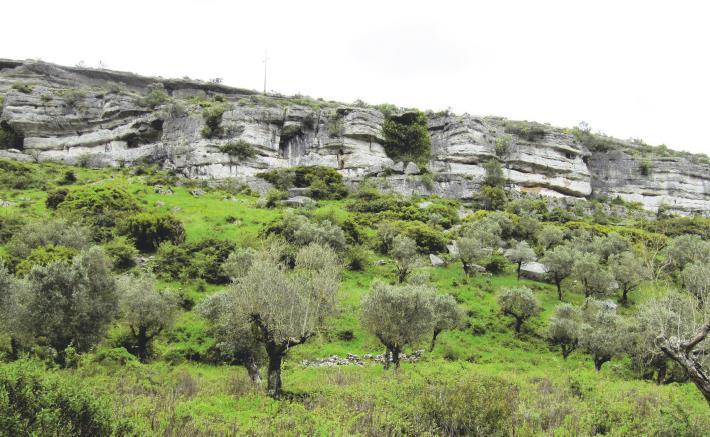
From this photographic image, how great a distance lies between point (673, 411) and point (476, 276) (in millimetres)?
24941

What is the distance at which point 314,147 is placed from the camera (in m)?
71.3

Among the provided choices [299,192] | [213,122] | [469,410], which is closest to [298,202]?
[299,192]

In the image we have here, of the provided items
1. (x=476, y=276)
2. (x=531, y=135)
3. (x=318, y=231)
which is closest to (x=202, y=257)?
(x=318, y=231)

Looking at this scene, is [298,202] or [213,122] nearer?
[298,202]

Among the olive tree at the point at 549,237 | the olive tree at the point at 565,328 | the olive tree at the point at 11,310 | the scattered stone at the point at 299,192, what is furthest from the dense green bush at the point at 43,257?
the olive tree at the point at 549,237

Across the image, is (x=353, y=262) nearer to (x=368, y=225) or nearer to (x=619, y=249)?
(x=368, y=225)

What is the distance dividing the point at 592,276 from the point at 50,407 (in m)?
33.9

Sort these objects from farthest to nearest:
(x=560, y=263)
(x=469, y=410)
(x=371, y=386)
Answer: (x=560, y=263), (x=371, y=386), (x=469, y=410)

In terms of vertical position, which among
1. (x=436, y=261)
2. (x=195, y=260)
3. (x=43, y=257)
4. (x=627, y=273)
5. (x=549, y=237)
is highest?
(x=549, y=237)

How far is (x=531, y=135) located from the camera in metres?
79.0

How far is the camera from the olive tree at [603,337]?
A: 22.8m

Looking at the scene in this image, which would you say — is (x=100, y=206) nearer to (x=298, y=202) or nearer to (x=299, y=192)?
(x=298, y=202)

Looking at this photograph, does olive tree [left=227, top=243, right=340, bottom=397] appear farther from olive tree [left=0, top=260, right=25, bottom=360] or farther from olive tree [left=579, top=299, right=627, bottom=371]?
olive tree [left=579, top=299, right=627, bottom=371]

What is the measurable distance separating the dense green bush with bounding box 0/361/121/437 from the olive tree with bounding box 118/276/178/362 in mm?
12954
